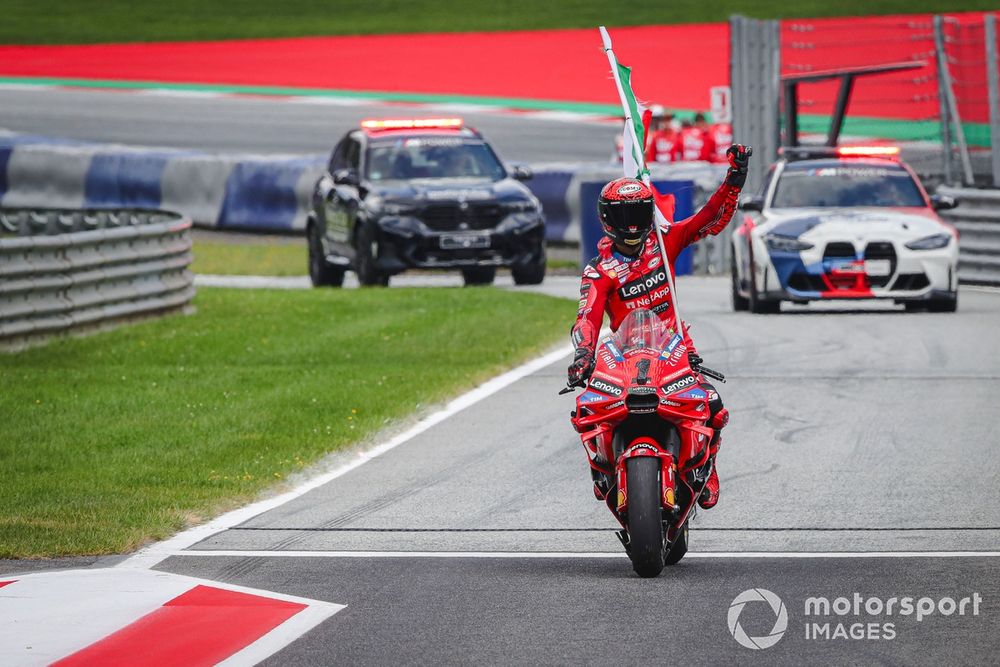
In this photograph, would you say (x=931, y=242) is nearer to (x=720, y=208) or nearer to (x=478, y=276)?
(x=478, y=276)

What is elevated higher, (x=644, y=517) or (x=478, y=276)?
(x=644, y=517)

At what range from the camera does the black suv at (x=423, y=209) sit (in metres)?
23.2

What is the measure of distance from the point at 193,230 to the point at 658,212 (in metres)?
23.4

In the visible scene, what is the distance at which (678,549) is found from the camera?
28.8 ft

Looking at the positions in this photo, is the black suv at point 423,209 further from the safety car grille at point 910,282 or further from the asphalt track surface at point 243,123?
the asphalt track surface at point 243,123

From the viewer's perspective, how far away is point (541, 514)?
1010cm

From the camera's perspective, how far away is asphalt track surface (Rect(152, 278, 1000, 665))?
23.7ft

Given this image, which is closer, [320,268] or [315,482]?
[315,482]

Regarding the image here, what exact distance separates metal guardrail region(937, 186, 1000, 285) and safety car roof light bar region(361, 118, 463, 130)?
6.01 metres

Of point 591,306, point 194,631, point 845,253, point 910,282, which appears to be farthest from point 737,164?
point 910,282

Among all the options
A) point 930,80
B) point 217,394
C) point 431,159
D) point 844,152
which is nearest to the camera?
point 217,394

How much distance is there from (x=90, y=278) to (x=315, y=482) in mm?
7758

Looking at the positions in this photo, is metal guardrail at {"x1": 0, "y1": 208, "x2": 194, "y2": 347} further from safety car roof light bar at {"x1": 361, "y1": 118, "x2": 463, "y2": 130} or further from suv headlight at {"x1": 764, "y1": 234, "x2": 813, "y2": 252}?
suv headlight at {"x1": 764, "y1": 234, "x2": 813, "y2": 252}

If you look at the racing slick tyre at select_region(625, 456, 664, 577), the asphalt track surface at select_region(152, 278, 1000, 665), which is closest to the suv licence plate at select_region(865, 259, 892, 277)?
the asphalt track surface at select_region(152, 278, 1000, 665)
